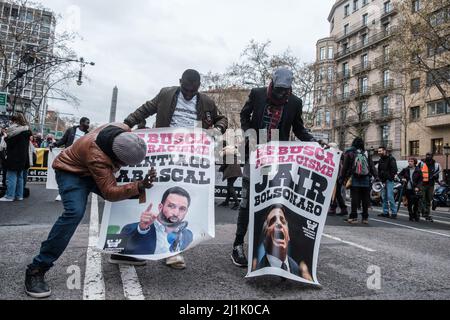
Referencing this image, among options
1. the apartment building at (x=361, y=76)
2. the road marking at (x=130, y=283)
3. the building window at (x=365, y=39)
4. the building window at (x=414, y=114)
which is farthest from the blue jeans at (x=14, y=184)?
the building window at (x=365, y=39)

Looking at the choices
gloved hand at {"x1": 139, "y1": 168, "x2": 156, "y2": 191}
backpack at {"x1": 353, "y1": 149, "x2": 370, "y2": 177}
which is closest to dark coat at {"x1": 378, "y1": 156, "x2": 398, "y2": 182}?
backpack at {"x1": 353, "y1": 149, "x2": 370, "y2": 177}

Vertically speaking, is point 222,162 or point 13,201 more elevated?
point 222,162

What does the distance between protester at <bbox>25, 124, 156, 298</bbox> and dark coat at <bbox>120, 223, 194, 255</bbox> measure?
432 millimetres

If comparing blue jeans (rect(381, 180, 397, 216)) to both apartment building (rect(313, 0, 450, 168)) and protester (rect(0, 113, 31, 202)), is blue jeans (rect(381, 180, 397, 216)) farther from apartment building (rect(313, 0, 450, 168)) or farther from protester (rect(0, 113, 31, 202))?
apartment building (rect(313, 0, 450, 168))

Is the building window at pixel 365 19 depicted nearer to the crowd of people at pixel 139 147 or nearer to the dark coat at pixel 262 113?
the crowd of people at pixel 139 147

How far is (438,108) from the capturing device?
113ft

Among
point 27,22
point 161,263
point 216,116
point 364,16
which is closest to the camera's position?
point 161,263

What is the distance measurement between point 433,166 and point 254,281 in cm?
902

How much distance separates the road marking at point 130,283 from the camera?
8.56 feet

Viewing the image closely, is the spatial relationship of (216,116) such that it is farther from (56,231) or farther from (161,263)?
(56,231)

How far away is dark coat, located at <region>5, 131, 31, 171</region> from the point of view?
808 centimetres

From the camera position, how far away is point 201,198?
127 inches

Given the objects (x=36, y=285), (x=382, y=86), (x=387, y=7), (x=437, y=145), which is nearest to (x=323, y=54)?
(x=387, y=7)
